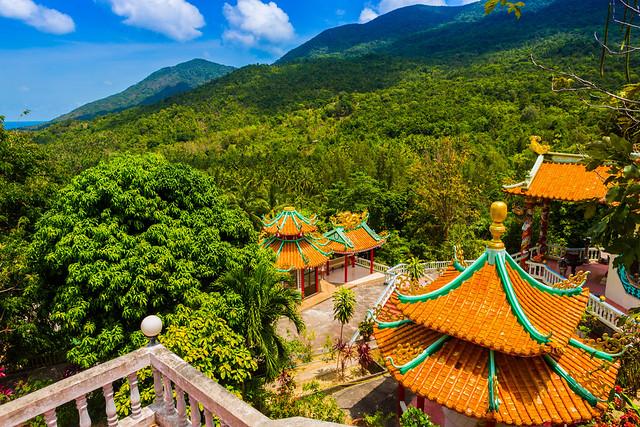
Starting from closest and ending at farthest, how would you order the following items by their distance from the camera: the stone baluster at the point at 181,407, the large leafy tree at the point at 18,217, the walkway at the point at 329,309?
the stone baluster at the point at 181,407
the large leafy tree at the point at 18,217
the walkway at the point at 329,309

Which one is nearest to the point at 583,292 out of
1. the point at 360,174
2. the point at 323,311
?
the point at 323,311

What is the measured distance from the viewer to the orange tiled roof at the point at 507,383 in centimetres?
601

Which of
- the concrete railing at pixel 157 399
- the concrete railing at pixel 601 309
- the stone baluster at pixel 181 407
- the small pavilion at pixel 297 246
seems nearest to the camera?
the concrete railing at pixel 157 399

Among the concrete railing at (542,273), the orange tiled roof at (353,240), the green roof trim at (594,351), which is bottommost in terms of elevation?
the orange tiled roof at (353,240)

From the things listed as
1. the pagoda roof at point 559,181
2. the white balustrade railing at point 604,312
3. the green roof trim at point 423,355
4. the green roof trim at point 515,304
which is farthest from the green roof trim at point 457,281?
the pagoda roof at point 559,181

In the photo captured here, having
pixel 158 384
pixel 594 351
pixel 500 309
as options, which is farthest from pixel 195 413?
pixel 594 351

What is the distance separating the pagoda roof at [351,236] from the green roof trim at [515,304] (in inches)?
624

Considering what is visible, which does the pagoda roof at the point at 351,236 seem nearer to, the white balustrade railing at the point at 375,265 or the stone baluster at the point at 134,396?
the white balustrade railing at the point at 375,265

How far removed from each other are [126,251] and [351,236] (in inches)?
641

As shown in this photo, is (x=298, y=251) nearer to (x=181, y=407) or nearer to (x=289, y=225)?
(x=289, y=225)

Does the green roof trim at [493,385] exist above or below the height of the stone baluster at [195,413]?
below

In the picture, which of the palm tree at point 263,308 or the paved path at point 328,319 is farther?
the paved path at point 328,319

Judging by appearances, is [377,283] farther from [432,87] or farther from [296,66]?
[296,66]

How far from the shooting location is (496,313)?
666 centimetres
